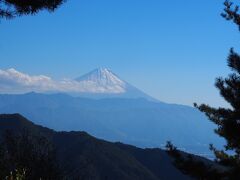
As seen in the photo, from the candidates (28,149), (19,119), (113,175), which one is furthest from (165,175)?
(28,149)

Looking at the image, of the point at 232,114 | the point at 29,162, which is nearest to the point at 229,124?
the point at 232,114

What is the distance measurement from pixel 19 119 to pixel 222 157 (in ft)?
328

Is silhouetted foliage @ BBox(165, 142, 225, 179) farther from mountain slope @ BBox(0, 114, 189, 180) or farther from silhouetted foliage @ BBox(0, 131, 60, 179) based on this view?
mountain slope @ BBox(0, 114, 189, 180)

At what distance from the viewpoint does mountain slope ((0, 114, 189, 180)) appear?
92.3m

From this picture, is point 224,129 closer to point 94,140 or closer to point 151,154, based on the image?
point 94,140

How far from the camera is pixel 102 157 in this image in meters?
98.9

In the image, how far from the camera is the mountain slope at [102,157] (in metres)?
92.3

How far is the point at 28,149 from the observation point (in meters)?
23.7

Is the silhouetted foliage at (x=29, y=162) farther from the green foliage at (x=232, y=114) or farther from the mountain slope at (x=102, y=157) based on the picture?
the mountain slope at (x=102, y=157)

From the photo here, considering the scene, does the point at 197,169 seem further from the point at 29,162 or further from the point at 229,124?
the point at 29,162

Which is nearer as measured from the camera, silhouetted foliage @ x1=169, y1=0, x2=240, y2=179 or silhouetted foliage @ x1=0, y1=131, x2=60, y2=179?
silhouetted foliage @ x1=169, y1=0, x2=240, y2=179

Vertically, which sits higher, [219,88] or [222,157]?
[219,88]

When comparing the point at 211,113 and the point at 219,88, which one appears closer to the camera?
the point at 219,88

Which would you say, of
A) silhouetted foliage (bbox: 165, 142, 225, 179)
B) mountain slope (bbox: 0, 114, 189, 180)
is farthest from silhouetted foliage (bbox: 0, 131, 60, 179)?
mountain slope (bbox: 0, 114, 189, 180)
